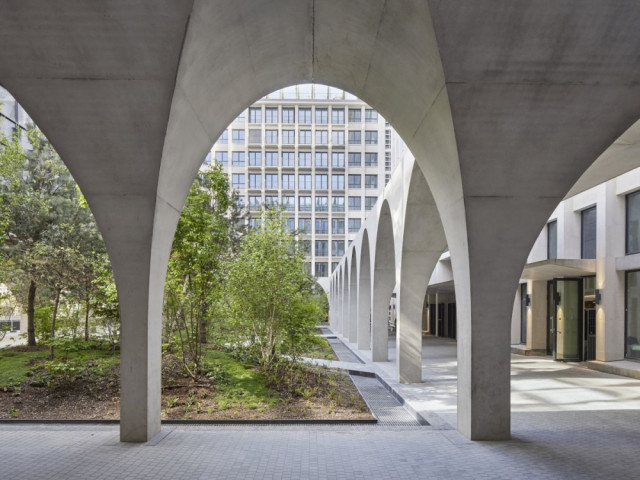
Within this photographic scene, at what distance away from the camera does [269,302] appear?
14094 millimetres

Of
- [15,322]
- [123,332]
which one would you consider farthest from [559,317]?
[15,322]

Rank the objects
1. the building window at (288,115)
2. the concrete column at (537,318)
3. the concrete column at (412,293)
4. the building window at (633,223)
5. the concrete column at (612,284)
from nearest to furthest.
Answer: the concrete column at (412,293)
the building window at (633,223)
the concrete column at (612,284)
the concrete column at (537,318)
the building window at (288,115)

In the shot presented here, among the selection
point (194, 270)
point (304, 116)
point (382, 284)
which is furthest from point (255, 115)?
point (194, 270)

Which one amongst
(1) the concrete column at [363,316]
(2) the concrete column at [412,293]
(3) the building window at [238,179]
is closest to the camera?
(2) the concrete column at [412,293]

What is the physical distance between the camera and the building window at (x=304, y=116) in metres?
67.6

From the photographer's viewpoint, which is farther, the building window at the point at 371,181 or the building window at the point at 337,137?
the building window at the point at 371,181

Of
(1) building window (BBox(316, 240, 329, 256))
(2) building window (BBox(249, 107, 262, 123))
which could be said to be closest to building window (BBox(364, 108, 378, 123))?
(2) building window (BBox(249, 107, 262, 123))

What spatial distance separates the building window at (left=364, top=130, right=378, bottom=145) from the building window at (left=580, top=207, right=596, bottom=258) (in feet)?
158

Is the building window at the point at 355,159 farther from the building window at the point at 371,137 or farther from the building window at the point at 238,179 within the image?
the building window at the point at 238,179

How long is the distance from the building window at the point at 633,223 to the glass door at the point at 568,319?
346cm

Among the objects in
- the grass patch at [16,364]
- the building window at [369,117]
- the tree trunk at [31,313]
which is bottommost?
the grass patch at [16,364]

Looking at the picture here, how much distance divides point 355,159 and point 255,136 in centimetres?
1211

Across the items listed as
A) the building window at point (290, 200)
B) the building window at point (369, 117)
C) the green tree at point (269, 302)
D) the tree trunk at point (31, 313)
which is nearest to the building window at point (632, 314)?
the green tree at point (269, 302)

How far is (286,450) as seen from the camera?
7.34 m
